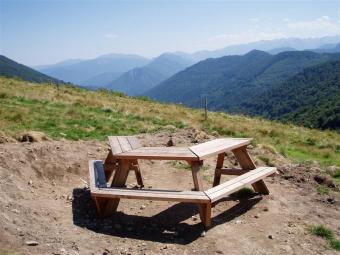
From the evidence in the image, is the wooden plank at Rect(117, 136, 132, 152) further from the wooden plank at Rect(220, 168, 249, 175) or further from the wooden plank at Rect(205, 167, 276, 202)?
the wooden plank at Rect(220, 168, 249, 175)

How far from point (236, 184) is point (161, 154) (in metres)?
1.52

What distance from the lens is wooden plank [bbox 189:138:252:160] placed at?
744 cm

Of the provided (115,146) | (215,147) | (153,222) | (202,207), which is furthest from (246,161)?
(115,146)

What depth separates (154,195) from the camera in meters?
6.85

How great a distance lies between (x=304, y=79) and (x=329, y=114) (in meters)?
110

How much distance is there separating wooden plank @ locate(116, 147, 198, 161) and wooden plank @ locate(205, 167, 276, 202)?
68 cm

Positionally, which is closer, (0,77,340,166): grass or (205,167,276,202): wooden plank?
(205,167,276,202): wooden plank

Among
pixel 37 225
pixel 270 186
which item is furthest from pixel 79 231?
pixel 270 186

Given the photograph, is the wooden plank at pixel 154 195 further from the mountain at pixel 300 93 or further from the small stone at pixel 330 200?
the mountain at pixel 300 93

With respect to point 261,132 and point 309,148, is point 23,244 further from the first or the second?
point 261,132

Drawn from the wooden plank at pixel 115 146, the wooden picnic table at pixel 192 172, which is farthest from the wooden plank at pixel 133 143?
the wooden plank at pixel 115 146

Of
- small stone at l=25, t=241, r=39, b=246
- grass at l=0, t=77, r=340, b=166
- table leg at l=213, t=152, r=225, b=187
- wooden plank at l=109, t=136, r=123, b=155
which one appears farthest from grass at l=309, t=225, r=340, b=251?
grass at l=0, t=77, r=340, b=166

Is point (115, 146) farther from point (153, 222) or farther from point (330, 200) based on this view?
point (330, 200)

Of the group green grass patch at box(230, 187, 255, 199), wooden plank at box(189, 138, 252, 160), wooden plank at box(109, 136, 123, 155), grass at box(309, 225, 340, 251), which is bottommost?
grass at box(309, 225, 340, 251)
